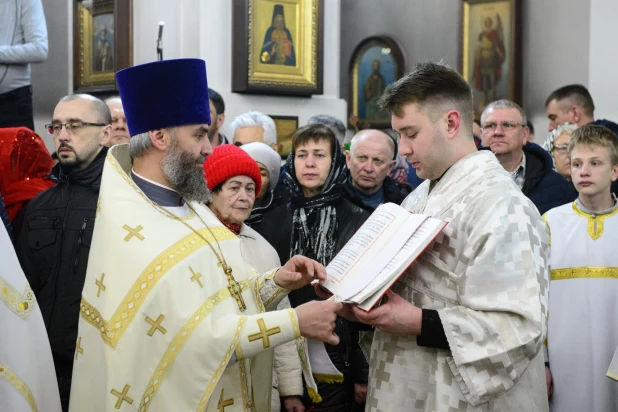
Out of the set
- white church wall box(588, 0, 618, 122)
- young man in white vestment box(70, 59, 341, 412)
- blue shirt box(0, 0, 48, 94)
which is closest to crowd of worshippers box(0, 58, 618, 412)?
young man in white vestment box(70, 59, 341, 412)

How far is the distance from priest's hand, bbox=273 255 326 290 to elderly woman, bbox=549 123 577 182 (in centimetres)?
319

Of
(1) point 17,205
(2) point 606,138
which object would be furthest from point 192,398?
(2) point 606,138

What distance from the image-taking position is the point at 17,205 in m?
4.16

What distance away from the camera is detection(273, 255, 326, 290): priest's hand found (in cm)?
271

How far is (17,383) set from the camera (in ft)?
9.41

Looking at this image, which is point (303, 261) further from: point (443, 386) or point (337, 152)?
point (337, 152)

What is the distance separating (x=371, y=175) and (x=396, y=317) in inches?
79.8

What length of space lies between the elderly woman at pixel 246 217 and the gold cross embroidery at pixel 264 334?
999 mm

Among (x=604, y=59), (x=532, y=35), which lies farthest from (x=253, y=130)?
(x=532, y=35)

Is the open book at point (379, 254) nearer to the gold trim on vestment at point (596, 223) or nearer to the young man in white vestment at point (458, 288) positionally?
the young man in white vestment at point (458, 288)

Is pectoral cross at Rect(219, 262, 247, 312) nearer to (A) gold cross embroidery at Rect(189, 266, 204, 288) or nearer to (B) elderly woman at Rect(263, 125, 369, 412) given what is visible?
(A) gold cross embroidery at Rect(189, 266, 204, 288)

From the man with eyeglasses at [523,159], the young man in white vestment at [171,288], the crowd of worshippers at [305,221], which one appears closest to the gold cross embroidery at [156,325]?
the young man in white vestment at [171,288]

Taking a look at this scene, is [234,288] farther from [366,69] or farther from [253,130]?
[366,69]

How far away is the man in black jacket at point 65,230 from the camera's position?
360 cm
